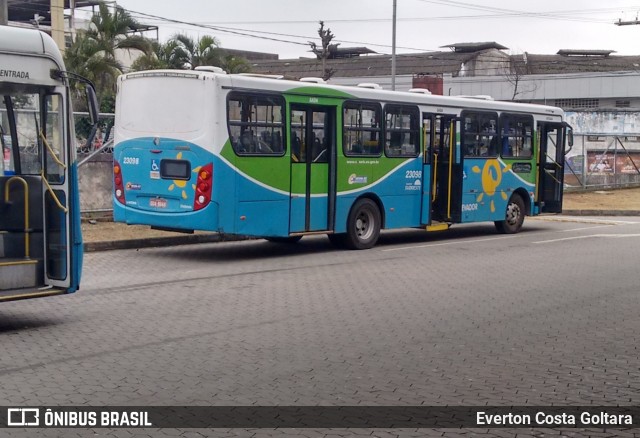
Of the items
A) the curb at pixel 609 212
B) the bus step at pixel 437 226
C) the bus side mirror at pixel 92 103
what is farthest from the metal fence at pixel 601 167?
the bus side mirror at pixel 92 103

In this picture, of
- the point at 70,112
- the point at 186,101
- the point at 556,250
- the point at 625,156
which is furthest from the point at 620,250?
the point at 625,156

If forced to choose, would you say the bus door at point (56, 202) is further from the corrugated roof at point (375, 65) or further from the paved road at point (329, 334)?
the corrugated roof at point (375, 65)

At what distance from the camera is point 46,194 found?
10.0 metres

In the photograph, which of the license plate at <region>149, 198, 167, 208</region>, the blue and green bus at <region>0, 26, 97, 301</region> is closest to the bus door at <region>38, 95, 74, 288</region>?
the blue and green bus at <region>0, 26, 97, 301</region>

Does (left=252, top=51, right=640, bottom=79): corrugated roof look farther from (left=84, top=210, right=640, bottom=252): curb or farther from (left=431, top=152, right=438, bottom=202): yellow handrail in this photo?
(left=84, top=210, right=640, bottom=252): curb

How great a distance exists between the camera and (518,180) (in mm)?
21594

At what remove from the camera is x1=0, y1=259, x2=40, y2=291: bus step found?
31.4 feet

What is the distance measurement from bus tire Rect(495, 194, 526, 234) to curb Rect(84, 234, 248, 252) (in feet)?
20.3

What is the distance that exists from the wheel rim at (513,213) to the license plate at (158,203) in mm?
9292

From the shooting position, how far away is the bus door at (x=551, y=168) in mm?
22359

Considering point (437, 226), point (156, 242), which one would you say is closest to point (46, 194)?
point (156, 242)

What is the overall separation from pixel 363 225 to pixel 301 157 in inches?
91.0

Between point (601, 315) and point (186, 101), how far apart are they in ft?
24.8

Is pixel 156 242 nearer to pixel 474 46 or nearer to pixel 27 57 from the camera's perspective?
pixel 27 57
